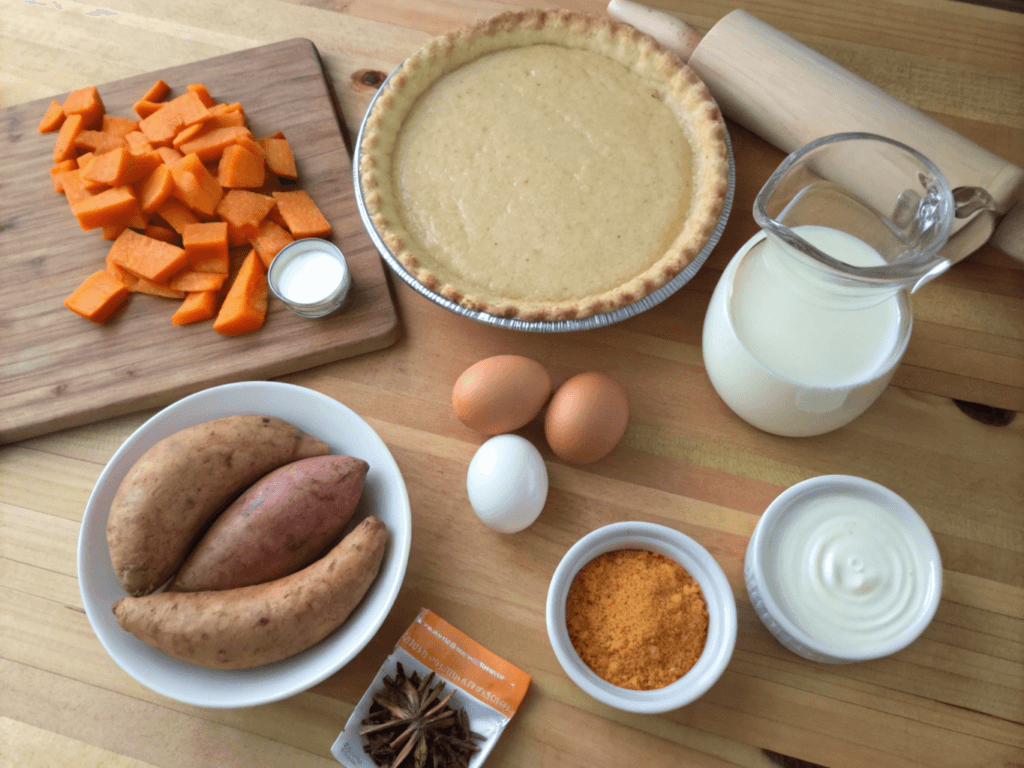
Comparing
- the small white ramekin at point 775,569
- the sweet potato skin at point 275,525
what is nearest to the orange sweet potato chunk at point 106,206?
the sweet potato skin at point 275,525

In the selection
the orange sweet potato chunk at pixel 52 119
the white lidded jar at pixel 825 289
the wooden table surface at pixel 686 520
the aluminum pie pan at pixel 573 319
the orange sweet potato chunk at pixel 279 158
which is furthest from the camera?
the orange sweet potato chunk at pixel 52 119

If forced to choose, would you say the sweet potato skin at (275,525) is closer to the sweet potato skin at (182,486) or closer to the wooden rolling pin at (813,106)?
the sweet potato skin at (182,486)

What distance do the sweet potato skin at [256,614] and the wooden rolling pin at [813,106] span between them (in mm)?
1310

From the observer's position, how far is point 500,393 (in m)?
1.37

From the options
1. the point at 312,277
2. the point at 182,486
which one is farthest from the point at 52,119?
the point at 182,486

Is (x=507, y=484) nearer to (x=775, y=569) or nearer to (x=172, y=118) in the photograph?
(x=775, y=569)

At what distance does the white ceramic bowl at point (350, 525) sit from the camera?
122cm

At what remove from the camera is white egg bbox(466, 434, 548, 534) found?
1.33 meters

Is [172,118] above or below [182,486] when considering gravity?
above

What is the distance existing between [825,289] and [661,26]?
940 mm

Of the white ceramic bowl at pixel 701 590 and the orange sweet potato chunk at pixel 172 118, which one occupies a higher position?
the orange sweet potato chunk at pixel 172 118

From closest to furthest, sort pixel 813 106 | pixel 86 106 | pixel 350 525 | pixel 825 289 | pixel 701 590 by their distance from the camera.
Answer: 1. pixel 825 289
2. pixel 701 590
3. pixel 350 525
4. pixel 813 106
5. pixel 86 106

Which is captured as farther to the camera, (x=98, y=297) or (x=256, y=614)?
(x=98, y=297)

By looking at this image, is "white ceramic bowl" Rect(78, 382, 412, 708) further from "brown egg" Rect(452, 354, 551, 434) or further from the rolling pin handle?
Result: the rolling pin handle
